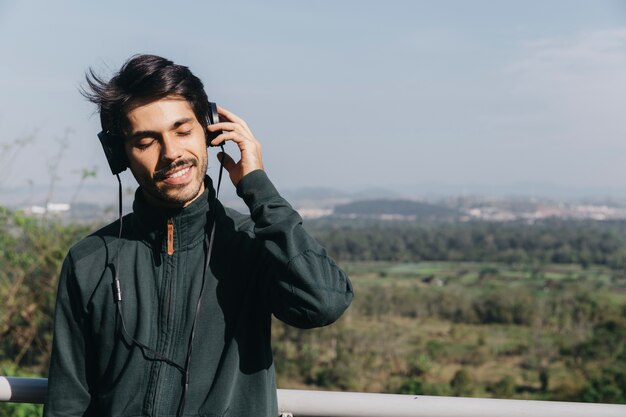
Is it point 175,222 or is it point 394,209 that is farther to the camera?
point 394,209

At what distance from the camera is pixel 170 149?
1.52m

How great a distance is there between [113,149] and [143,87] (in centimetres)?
18

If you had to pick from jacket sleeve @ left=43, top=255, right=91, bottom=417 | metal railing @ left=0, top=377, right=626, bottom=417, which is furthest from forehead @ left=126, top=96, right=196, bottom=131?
metal railing @ left=0, top=377, right=626, bottom=417

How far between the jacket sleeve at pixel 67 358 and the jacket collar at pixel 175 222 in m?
0.18

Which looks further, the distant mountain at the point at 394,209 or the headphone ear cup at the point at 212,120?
the distant mountain at the point at 394,209

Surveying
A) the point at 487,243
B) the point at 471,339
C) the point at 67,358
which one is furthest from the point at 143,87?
the point at 487,243

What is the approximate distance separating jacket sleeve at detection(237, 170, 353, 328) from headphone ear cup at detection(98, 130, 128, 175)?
345 mm

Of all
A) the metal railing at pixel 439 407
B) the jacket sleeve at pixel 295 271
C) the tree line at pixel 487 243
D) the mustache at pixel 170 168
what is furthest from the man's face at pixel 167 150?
the tree line at pixel 487 243

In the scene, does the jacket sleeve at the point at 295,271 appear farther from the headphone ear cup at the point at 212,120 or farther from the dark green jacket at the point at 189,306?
the headphone ear cup at the point at 212,120

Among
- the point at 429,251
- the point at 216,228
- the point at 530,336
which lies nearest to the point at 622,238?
the point at 429,251

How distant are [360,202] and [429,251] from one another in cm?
1111

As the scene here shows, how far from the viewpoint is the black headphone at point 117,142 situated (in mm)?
1623

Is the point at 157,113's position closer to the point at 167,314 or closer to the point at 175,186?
the point at 175,186

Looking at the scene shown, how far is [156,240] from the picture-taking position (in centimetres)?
158
